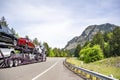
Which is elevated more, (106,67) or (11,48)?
(11,48)

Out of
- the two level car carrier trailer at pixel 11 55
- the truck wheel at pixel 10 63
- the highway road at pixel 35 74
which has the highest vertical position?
the two level car carrier trailer at pixel 11 55

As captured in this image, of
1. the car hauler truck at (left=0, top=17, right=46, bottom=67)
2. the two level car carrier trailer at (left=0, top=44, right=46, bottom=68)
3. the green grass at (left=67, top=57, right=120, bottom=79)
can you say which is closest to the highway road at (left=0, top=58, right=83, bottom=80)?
the two level car carrier trailer at (left=0, top=44, right=46, bottom=68)

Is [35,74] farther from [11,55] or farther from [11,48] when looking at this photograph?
[11,48]

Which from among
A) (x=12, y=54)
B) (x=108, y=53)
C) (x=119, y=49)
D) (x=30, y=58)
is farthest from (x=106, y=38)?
(x=12, y=54)

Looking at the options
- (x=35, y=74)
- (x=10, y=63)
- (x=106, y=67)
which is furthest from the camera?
(x=106, y=67)

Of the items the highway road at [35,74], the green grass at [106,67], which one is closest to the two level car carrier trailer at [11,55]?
the highway road at [35,74]

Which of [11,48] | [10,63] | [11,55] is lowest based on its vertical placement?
[10,63]

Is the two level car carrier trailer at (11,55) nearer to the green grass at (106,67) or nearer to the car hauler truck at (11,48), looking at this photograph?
the car hauler truck at (11,48)

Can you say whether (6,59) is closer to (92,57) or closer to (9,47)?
(9,47)

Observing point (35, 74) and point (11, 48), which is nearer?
point (35, 74)

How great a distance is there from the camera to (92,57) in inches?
3930

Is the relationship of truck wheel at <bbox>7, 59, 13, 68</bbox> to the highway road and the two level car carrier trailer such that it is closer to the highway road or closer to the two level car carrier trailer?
the two level car carrier trailer

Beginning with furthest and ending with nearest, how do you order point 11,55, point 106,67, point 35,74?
point 106,67
point 11,55
point 35,74

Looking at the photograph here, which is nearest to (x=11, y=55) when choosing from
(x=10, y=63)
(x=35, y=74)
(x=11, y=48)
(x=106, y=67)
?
(x=11, y=48)
